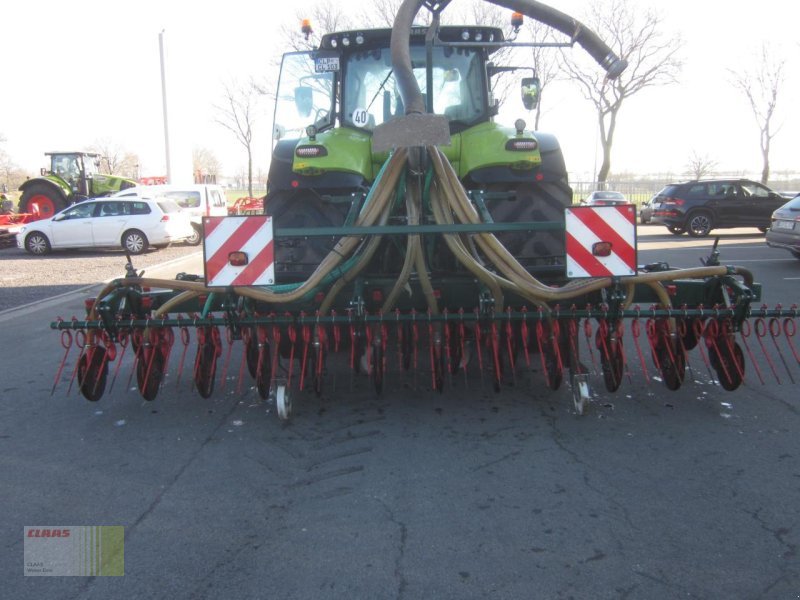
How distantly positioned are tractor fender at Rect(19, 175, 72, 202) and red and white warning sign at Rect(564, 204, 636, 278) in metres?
23.4

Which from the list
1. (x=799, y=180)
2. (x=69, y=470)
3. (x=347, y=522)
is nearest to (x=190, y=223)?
(x=69, y=470)

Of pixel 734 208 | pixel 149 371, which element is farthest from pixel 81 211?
pixel 734 208

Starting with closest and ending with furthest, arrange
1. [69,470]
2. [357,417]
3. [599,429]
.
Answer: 1. [69,470]
2. [599,429]
3. [357,417]

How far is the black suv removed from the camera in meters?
20.2

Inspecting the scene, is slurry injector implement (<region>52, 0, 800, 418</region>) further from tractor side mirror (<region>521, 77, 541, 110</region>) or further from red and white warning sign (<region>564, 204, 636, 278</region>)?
tractor side mirror (<region>521, 77, 541, 110</region>)

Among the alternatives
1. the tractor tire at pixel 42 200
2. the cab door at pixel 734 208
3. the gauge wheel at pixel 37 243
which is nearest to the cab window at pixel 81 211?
the gauge wheel at pixel 37 243

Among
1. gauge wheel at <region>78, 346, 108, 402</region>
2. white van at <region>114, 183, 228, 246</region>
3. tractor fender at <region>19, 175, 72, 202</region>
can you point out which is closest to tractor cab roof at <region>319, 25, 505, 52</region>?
gauge wheel at <region>78, 346, 108, 402</region>

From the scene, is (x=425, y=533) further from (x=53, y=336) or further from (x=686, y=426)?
(x=53, y=336)

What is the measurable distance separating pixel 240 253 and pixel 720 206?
1909cm

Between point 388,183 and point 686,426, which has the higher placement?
point 388,183

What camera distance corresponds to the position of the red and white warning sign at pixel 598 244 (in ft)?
14.5

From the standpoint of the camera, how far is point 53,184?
23578mm

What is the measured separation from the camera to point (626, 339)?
7.09 meters

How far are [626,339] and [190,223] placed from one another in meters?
14.5
